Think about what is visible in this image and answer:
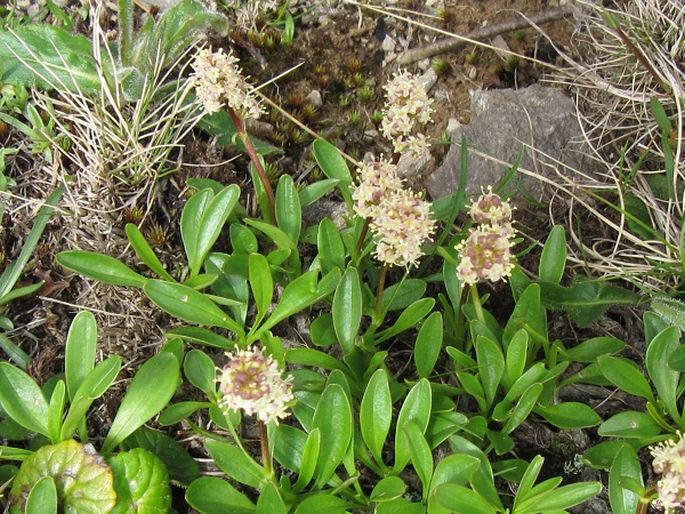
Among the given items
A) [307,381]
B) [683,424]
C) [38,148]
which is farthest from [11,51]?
[683,424]

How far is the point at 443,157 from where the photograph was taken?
3518 mm

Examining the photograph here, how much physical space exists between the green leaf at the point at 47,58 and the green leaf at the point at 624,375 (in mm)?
2311

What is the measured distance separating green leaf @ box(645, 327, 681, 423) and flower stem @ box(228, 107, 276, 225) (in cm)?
151

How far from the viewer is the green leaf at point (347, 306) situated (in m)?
2.63

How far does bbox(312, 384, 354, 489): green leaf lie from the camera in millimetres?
2465

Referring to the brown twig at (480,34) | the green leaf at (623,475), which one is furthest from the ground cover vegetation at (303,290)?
the brown twig at (480,34)

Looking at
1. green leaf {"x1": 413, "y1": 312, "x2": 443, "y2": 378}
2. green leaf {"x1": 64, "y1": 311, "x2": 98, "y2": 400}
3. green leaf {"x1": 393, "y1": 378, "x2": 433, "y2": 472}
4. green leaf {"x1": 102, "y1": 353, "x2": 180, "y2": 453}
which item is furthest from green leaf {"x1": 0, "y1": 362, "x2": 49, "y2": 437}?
green leaf {"x1": 413, "y1": 312, "x2": 443, "y2": 378}

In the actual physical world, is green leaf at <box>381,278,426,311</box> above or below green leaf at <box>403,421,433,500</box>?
above

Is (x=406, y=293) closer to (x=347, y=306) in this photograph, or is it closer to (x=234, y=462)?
(x=347, y=306)

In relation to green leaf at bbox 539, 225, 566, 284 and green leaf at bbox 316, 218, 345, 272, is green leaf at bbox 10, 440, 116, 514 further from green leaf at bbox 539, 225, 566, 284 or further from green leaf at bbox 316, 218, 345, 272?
green leaf at bbox 539, 225, 566, 284

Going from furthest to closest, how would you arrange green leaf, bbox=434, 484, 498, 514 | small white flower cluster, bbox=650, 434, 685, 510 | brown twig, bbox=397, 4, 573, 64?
brown twig, bbox=397, 4, 573, 64 < green leaf, bbox=434, 484, 498, 514 < small white flower cluster, bbox=650, 434, 685, 510

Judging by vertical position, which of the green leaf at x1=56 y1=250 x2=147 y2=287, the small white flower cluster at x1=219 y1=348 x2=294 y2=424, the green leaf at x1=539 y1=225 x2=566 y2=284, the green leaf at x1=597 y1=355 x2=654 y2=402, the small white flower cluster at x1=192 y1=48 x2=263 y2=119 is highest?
the small white flower cluster at x1=192 y1=48 x2=263 y2=119

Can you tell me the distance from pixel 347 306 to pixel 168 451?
2.79 ft

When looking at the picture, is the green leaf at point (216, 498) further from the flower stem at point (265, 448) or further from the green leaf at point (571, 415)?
the green leaf at point (571, 415)
